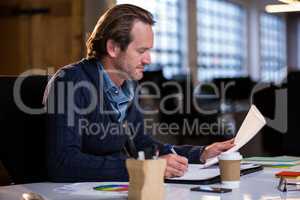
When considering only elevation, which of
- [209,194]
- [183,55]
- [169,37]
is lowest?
[209,194]

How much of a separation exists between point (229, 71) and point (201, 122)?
6.13 metres

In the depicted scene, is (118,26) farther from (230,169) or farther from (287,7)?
(287,7)

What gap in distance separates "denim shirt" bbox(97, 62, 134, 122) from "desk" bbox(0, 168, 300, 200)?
0.43 meters

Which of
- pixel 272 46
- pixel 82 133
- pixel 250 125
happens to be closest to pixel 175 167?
pixel 250 125

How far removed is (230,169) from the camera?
5.23 ft

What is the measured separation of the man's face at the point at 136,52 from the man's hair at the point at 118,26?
0.6 inches

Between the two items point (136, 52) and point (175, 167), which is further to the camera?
point (136, 52)

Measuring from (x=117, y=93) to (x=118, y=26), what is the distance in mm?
228

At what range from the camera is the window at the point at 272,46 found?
42.7ft

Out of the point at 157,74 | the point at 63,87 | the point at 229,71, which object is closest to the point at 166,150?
the point at 63,87

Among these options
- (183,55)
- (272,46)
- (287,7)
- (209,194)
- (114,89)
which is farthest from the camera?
(272,46)

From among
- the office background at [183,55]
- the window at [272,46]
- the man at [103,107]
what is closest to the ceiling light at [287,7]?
the man at [103,107]

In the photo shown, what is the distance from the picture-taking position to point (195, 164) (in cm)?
210

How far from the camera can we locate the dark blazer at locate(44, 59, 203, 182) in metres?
1.75
